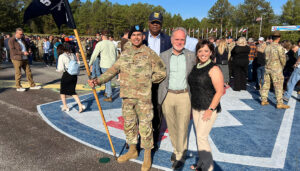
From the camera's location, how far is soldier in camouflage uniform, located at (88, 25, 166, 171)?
3096 mm

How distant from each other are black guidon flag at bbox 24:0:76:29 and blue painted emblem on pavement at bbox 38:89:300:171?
7.14 feet

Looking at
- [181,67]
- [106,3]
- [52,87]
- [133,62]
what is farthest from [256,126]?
[106,3]

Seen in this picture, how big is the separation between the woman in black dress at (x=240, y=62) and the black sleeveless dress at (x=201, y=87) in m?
5.97

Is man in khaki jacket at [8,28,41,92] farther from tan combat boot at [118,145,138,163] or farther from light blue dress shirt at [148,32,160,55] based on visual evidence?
tan combat boot at [118,145,138,163]

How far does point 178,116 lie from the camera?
Result: 3.24 m

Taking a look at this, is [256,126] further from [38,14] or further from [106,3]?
[106,3]

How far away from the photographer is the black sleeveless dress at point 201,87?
9.18 feet

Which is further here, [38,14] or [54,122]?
[54,122]

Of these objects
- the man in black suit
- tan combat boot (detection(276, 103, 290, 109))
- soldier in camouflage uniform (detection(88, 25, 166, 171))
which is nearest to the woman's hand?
soldier in camouflage uniform (detection(88, 25, 166, 171))

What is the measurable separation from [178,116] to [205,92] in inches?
23.6

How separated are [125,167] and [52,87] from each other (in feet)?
21.3

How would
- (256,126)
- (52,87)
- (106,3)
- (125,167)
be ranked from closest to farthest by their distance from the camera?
(125,167) < (256,126) < (52,87) < (106,3)

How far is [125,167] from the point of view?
3354 mm

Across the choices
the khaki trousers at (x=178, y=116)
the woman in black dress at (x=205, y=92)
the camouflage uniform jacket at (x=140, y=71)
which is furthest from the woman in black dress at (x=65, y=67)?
the woman in black dress at (x=205, y=92)
